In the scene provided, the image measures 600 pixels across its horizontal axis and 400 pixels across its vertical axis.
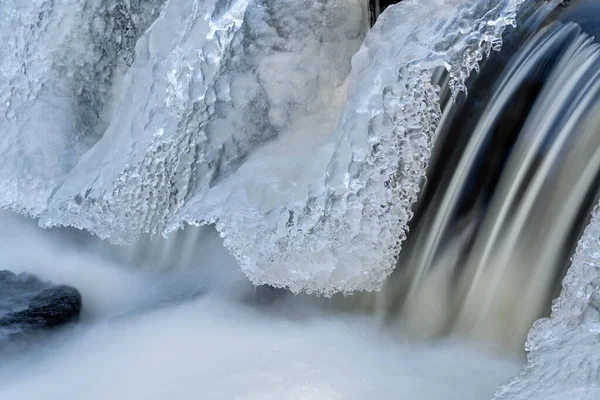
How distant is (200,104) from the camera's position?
96.1 inches

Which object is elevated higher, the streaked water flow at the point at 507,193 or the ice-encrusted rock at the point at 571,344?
the streaked water flow at the point at 507,193

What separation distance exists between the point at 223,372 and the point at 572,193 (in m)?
0.93

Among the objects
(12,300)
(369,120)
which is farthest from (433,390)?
(12,300)

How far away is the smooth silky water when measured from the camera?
1986 mm

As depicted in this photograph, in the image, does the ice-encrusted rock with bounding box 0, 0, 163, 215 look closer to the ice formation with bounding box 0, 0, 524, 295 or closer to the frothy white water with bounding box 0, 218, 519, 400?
the ice formation with bounding box 0, 0, 524, 295

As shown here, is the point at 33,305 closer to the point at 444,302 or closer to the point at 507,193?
the point at 444,302

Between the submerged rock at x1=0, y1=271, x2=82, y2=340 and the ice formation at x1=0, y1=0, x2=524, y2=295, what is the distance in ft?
0.68

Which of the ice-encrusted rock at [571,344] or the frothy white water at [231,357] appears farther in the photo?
the frothy white water at [231,357]

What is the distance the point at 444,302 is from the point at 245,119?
802mm

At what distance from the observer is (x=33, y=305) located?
2.37m

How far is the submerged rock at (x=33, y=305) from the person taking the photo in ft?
7.50

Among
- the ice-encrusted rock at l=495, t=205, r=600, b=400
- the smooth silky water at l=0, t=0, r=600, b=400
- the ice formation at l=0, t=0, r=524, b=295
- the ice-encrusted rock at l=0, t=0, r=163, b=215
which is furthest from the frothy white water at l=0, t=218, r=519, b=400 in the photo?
the ice-encrusted rock at l=0, t=0, r=163, b=215

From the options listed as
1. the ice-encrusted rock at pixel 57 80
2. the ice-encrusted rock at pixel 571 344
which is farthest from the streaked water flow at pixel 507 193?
the ice-encrusted rock at pixel 57 80

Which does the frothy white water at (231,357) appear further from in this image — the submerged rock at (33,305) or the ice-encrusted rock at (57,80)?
the ice-encrusted rock at (57,80)
